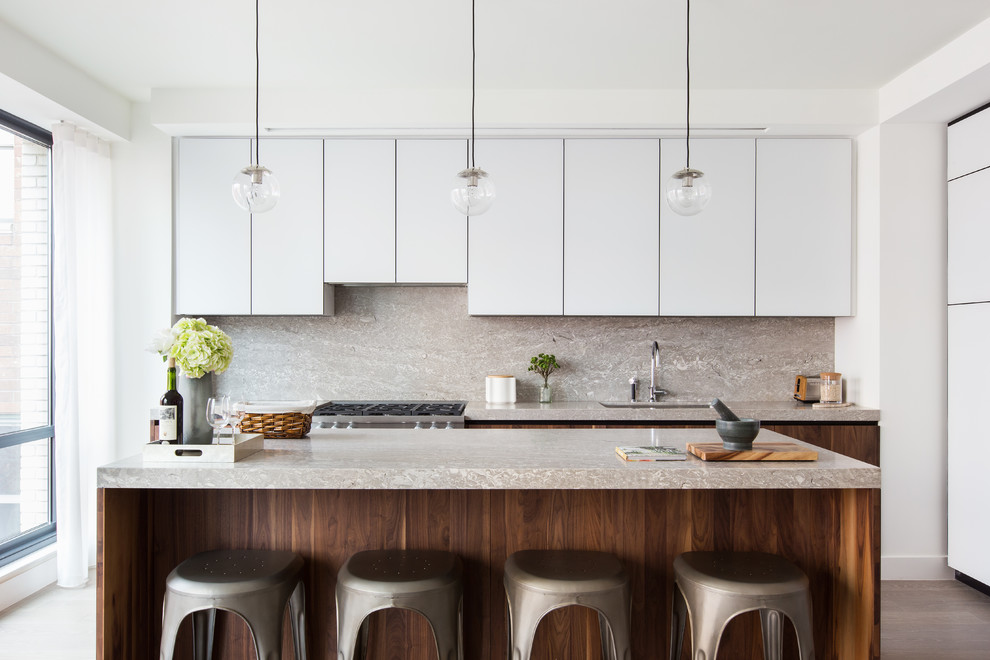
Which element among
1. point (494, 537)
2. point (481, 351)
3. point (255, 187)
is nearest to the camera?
point (494, 537)

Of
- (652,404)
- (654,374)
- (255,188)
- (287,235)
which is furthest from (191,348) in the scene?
(654,374)

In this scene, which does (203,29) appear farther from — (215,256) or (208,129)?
(215,256)

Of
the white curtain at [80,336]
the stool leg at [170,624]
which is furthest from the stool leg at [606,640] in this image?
the white curtain at [80,336]

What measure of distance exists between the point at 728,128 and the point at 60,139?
3.55 metres

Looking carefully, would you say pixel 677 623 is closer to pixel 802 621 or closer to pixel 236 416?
pixel 802 621

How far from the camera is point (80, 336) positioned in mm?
3414

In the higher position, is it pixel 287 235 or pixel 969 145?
pixel 969 145

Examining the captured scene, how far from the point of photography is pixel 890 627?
2.90 metres

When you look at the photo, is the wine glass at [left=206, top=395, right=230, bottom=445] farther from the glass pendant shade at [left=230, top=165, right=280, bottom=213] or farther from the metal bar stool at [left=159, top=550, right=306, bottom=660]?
the glass pendant shade at [left=230, top=165, right=280, bottom=213]

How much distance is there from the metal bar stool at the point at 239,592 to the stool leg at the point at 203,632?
0.71 feet

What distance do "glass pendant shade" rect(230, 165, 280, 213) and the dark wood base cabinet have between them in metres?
0.99

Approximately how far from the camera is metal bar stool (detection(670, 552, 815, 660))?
1.74 m

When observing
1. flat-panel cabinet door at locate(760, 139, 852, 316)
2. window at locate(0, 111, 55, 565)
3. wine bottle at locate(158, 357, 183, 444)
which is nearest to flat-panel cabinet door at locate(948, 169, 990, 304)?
flat-panel cabinet door at locate(760, 139, 852, 316)

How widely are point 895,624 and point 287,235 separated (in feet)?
11.9
